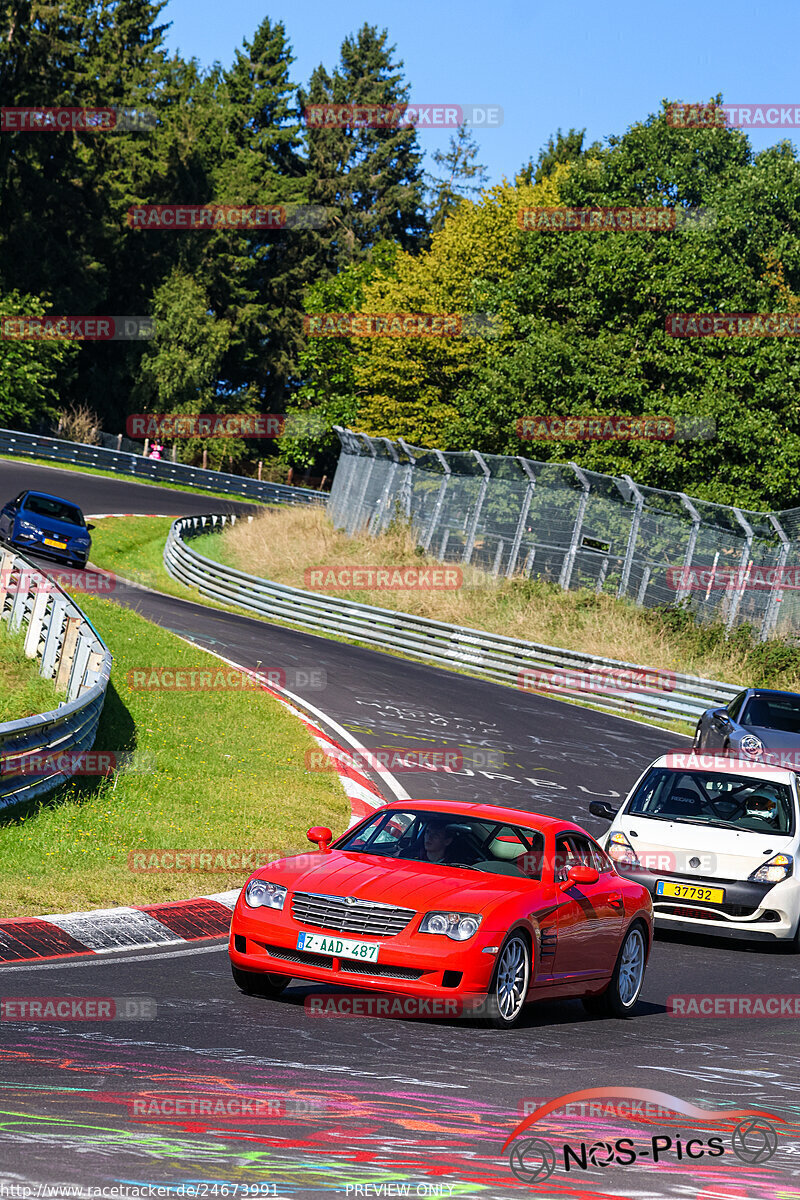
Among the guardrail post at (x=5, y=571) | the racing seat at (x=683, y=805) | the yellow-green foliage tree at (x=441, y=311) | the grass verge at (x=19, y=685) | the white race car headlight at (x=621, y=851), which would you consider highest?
the yellow-green foliage tree at (x=441, y=311)

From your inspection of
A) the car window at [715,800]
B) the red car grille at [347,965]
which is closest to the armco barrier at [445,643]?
the car window at [715,800]

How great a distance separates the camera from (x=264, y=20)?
96062 mm

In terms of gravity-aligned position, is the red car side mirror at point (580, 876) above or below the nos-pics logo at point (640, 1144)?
above

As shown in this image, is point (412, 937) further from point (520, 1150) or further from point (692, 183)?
point (692, 183)

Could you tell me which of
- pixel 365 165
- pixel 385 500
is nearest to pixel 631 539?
pixel 385 500

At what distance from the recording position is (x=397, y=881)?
850cm

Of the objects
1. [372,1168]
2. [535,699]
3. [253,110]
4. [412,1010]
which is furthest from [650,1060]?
[253,110]

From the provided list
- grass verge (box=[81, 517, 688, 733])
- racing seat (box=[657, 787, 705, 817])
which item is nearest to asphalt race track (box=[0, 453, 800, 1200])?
racing seat (box=[657, 787, 705, 817])

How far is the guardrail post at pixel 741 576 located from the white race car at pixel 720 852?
15.4 meters

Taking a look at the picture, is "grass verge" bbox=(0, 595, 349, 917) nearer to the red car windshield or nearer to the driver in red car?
the red car windshield

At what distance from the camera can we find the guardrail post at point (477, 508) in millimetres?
35031

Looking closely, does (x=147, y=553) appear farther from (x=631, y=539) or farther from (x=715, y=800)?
(x=715, y=800)

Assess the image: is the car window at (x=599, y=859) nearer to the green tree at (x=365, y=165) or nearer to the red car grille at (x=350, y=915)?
the red car grille at (x=350, y=915)

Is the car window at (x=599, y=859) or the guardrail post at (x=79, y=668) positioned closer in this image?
the car window at (x=599, y=859)
